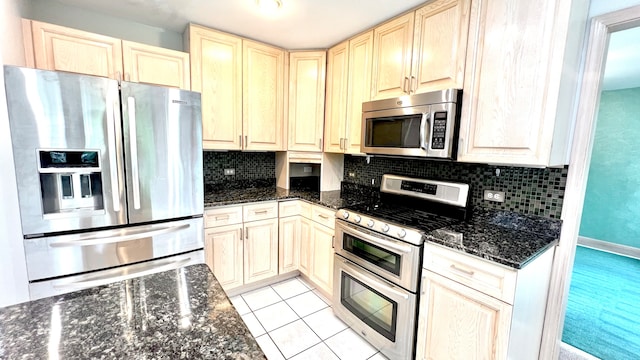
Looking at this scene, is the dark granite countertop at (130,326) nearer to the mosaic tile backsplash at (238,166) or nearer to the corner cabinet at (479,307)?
the corner cabinet at (479,307)

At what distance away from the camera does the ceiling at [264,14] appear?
1935 millimetres

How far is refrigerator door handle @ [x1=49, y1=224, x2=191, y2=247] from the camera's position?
1.58m

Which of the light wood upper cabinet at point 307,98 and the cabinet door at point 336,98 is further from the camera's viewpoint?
the light wood upper cabinet at point 307,98

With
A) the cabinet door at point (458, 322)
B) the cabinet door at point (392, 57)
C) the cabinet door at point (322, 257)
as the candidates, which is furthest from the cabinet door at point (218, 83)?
the cabinet door at point (458, 322)

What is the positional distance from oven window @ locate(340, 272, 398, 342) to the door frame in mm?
941

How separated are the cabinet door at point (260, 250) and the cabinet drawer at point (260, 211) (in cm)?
5

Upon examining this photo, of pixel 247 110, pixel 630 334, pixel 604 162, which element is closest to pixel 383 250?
pixel 247 110

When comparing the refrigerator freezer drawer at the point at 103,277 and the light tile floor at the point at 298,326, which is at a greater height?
the refrigerator freezer drawer at the point at 103,277

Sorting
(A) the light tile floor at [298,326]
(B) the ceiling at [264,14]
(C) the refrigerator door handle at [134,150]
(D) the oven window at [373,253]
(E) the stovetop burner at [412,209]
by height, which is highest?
(B) the ceiling at [264,14]

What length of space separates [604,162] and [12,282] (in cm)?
653

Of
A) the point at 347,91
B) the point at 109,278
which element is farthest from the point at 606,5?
the point at 109,278

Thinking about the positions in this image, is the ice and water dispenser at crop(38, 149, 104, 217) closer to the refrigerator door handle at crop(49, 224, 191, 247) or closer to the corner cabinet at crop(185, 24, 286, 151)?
the refrigerator door handle at crop(49, 224, 191, 247)

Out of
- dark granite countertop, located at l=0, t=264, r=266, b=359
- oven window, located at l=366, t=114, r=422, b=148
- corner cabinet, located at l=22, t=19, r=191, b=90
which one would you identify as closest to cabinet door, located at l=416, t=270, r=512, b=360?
oven window, located at l=366, t=114, r=422, b=148

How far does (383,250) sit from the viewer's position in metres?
1.75
